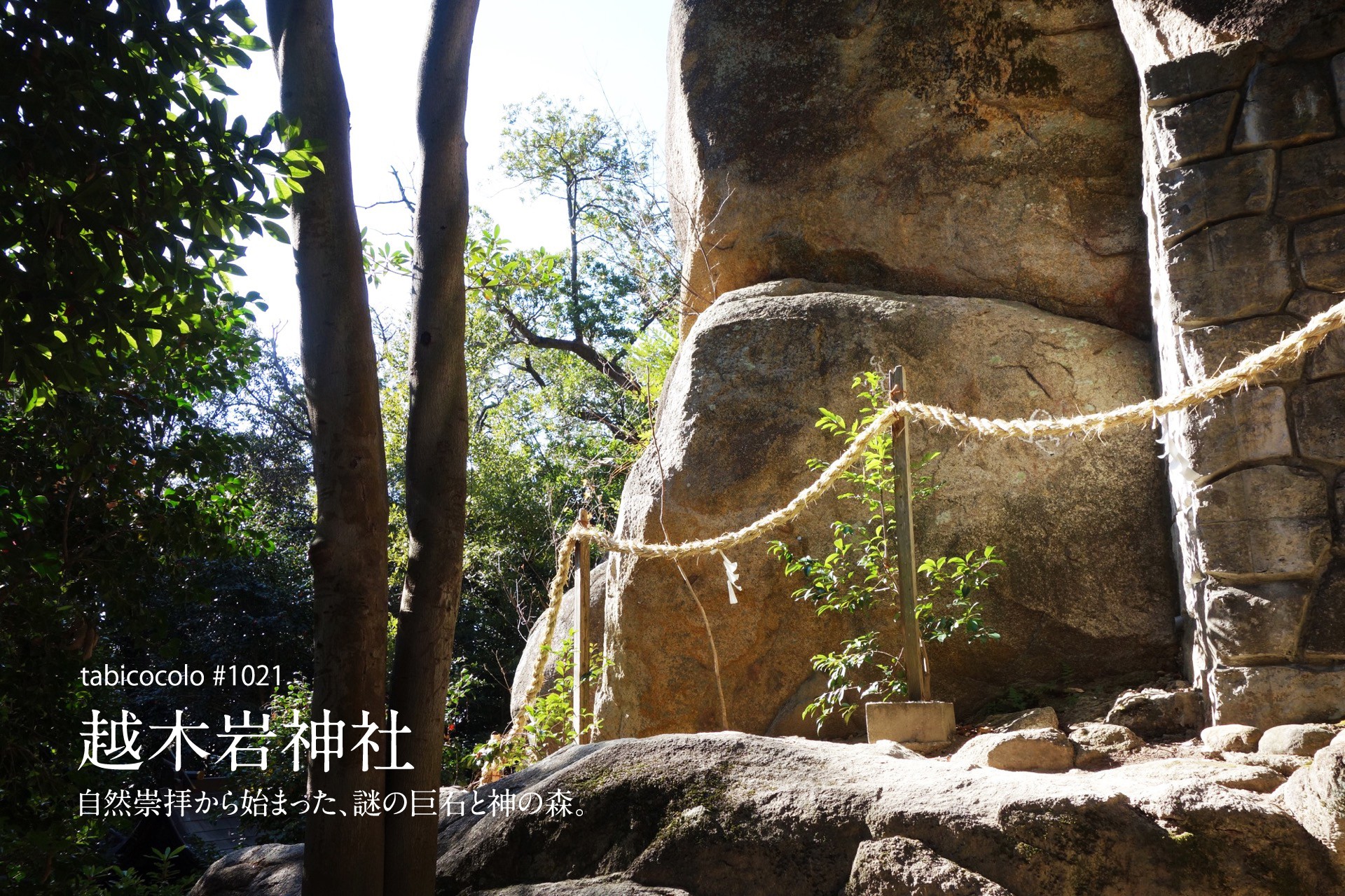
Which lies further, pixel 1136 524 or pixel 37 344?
pixel 1136 524

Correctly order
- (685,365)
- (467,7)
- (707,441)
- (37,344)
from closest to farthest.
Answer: (37,344), (467,7), (707,441), (685,365)

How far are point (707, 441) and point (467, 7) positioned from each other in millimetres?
2869

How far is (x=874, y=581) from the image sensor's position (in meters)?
4.68

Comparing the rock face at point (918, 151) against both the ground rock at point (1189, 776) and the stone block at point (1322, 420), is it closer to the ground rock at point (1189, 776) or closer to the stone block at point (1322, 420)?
the stone block at point (1322, 420)

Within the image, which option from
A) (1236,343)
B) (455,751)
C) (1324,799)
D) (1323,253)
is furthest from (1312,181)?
(455,751)

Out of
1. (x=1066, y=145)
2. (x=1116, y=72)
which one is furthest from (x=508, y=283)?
(x=1116, y=72)

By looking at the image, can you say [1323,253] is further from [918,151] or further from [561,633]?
[561,633]

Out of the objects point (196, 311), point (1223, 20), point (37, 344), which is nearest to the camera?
point (37, 344)

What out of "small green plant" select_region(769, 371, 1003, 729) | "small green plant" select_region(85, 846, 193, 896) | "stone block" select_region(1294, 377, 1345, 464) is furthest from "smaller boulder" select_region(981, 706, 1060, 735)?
"small green plant" select_region(85, 846, 193, 896)

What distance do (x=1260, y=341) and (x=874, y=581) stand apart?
1.83 metres

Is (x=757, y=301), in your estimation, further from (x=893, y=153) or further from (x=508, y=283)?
(x=508, y=283)

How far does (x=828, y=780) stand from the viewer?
8.37 ft

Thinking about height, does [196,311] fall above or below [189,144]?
below

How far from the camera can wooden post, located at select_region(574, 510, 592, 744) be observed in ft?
16.3
